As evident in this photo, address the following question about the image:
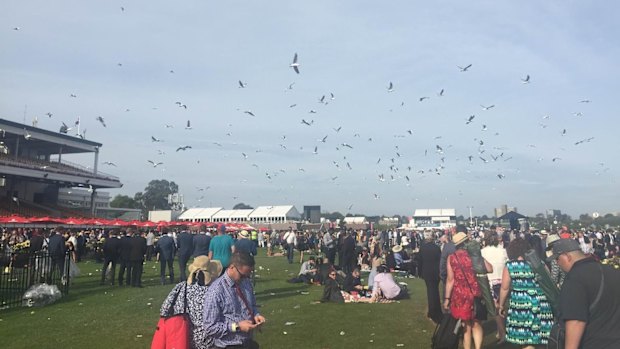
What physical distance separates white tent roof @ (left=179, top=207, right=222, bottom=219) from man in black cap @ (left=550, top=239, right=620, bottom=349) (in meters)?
69.6

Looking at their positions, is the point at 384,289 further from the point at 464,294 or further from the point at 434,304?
the point at 464,294

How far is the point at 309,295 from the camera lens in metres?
12.2

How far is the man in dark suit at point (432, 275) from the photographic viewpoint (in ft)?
28.0

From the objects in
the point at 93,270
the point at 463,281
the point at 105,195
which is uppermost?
the point at 105,195

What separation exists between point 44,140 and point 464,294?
50.9 m

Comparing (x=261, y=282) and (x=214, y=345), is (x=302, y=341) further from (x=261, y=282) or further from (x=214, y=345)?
(x=261, y=282)

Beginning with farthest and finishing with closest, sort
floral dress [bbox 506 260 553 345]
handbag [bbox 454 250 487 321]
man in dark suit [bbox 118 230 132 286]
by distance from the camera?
man in dark suit [bbox 118 230 132 286] → handbag [bbox 454 250 487 321] → floral dress [bbox 506 260 553 345]

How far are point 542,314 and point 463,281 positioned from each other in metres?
1.01

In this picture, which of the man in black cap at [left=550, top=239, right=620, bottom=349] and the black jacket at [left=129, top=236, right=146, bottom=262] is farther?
the black jacket at [left=129, top=236, right=146, bottom=262]

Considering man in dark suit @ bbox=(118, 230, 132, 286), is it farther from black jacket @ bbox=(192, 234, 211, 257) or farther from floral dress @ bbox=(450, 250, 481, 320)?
floral dress @ bbox=(450, 250, 481, 320)

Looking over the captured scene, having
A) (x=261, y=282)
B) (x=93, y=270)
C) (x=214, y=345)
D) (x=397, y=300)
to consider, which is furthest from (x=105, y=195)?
(x=214, y=345)

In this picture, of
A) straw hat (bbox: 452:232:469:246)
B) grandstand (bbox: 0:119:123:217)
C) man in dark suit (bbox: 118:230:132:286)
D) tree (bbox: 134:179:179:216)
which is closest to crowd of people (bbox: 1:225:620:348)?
straw hat (bbox: 452:232:469:246)

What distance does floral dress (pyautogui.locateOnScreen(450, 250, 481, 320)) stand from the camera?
605 centimetres

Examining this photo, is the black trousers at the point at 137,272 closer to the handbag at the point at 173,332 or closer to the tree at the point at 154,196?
the handbag at the point at 173,332
